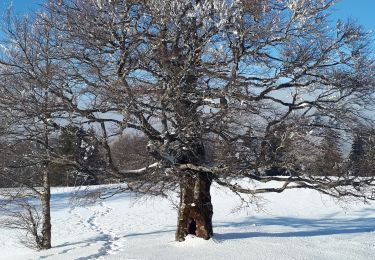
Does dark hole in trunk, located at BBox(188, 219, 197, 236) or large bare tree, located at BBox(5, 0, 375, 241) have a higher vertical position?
large bare tree, located at BBox(5, 0, 375, 241)

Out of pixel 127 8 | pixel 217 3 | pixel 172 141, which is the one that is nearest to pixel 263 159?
pixel 172 141

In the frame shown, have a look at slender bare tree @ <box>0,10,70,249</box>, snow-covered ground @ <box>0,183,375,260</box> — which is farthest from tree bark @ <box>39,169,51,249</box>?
Answer: slender bare tree @ <box>0,10,70,249</box>

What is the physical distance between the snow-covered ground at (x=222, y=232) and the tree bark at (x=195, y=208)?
0.76 ft

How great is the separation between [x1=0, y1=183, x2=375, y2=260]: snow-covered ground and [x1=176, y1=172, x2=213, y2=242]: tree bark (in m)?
0.23

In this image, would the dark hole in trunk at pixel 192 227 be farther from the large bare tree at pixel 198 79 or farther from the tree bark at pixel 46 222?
the tree bark at pixel 46 222

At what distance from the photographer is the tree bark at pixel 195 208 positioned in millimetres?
10148

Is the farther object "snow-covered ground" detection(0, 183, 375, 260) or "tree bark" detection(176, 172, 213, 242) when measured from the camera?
"tree bark" detection(176, 172, 213, 242)

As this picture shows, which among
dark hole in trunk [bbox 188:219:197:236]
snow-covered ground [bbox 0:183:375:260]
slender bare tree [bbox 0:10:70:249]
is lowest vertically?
snow-covered ground [bbox 0:183:375:260]

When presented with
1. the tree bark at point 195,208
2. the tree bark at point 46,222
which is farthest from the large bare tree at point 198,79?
the tree bark at point 46,222

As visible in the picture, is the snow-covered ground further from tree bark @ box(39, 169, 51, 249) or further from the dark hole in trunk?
tree bark @ box(39, 169, 51, 249)

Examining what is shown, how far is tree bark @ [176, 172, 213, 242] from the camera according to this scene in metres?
10.1

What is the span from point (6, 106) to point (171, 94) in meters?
3.14

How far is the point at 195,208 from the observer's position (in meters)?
10.2

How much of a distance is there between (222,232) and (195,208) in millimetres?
2429
